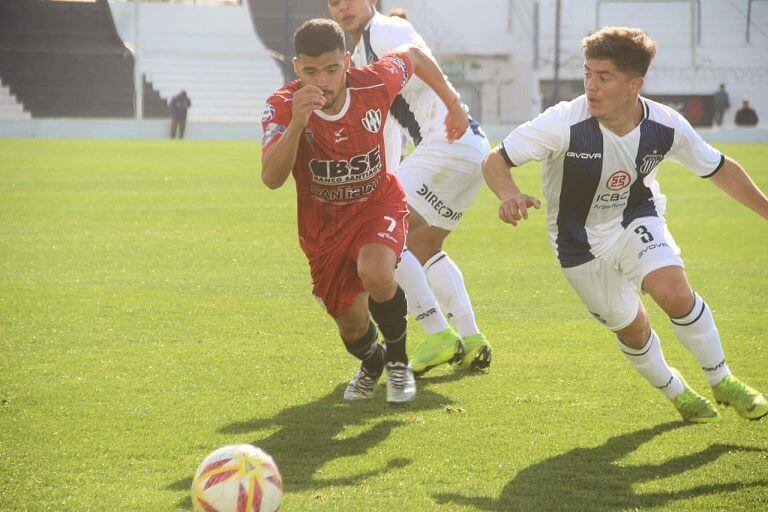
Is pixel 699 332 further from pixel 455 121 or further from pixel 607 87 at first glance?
pixel 455 121

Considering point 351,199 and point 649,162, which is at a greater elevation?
point 649,162

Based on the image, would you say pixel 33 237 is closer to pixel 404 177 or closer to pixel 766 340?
pixel 404 177

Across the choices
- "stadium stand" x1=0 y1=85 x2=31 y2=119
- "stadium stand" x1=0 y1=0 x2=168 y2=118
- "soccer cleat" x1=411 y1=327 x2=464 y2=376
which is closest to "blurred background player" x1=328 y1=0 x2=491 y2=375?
"soccer cleat" x1=411 y1=327 x2=464 y2=376

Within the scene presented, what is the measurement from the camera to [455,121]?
585 centimetres

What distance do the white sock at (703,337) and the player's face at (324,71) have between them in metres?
1.83

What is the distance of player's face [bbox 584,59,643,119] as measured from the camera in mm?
4664

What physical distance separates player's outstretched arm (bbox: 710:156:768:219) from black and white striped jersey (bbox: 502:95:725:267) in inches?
1.6

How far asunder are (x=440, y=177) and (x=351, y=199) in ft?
4.07

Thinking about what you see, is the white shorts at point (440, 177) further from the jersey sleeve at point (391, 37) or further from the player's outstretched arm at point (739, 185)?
the player's outstretched arm at point (739, 185)

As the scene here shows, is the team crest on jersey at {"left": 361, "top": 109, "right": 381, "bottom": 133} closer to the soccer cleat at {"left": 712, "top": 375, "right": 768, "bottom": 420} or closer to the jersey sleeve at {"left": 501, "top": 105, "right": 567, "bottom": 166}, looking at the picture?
the jersey sleeve at {"left": 501, "top": 105, "right": 567, "bottom": 166}

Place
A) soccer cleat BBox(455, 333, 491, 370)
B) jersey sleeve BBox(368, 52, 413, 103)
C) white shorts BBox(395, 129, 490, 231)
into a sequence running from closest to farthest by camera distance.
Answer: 1. jersey sleeve BBox(368, 52, 413, 103)
2. soccer cleat BBox(455, 333, 491, 370)
3. white shorts BBox(395, 129, 490, 231)

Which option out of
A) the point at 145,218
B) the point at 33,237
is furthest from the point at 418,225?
the point at 145,218

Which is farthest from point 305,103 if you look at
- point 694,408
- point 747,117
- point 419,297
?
point 747,117

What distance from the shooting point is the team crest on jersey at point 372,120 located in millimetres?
5047
